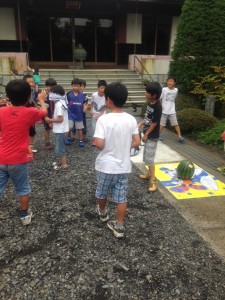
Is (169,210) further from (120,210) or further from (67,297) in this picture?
(67,297)

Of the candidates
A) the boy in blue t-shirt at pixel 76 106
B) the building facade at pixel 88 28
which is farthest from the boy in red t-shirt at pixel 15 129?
the building facade at pixel 88 28

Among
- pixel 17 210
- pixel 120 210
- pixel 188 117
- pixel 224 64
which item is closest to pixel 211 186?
pixel 120 210

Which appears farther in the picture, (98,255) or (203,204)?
(203,204)

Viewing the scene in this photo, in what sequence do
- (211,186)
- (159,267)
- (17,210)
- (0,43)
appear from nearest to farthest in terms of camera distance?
(159,267)
(17,210)
(211,186)
(0,43)

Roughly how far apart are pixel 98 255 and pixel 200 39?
8305 mm

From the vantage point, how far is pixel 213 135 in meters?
7.13

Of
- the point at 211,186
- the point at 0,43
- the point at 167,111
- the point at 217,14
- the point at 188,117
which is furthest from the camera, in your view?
the point at 0,43

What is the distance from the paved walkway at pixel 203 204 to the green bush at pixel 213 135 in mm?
494

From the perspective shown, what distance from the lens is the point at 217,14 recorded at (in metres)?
8.70

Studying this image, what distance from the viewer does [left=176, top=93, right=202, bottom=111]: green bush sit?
9.08 m

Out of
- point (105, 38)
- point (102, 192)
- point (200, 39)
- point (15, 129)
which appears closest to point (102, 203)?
point (102, 192)

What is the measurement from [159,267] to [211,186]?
2259mm

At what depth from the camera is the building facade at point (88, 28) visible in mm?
14102

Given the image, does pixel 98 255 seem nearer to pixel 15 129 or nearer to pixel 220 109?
pixel 15 129
